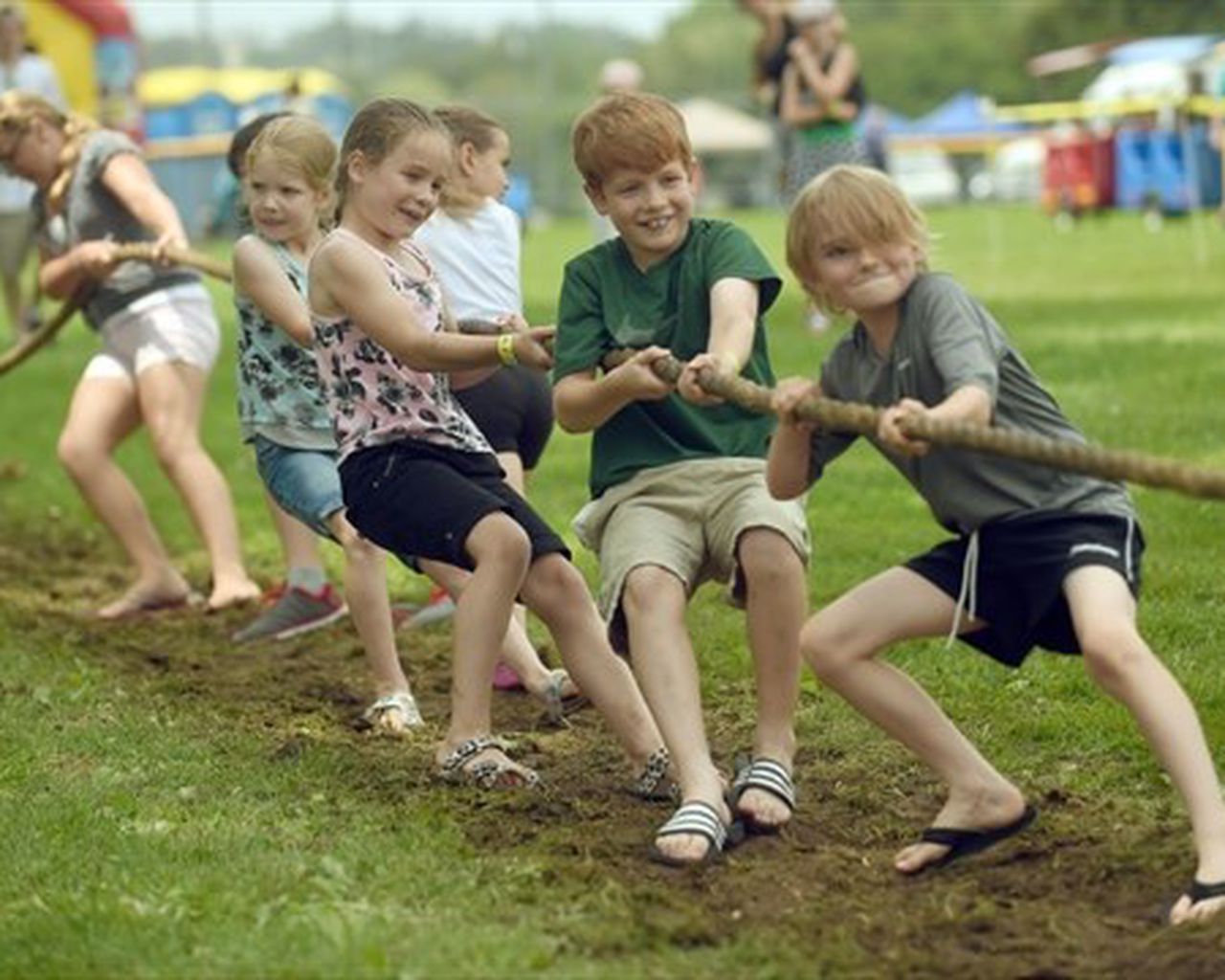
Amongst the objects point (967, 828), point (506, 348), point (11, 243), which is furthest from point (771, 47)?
point (967, 828)

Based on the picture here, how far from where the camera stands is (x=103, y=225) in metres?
10.8

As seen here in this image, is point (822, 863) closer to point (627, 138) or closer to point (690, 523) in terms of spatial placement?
point (690, 523)

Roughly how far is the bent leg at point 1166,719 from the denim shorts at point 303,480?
347 centimetres

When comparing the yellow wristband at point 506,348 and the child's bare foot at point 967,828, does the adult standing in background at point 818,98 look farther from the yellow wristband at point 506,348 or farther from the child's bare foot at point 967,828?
the child's bare foot at point 967,828

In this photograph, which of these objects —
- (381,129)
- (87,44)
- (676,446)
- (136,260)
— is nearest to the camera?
(676,446)

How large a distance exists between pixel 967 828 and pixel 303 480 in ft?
10.6

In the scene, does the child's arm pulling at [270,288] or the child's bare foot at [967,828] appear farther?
the child's arm pulling at [270,288]

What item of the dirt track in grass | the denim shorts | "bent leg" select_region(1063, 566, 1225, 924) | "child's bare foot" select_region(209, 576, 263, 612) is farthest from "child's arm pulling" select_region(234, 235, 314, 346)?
"bent leg" select_region(1063, 566, 1225, 924)

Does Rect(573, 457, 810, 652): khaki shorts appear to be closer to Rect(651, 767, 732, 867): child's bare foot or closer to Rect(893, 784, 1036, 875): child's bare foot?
Rect(651, 767, 732, 867): child's bare foot

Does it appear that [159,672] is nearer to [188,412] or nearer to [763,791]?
[188,412]

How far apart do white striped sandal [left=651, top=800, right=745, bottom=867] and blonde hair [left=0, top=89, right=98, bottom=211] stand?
4929mm

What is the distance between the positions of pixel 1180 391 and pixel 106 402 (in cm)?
→ 569

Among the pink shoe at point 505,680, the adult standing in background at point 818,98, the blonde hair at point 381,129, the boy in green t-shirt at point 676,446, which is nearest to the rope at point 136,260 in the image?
the pink shoe at point 505,680

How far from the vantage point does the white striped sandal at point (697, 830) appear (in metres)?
6.54
